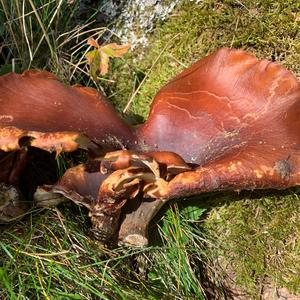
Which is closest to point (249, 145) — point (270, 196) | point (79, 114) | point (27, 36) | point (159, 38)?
point (270, 196)

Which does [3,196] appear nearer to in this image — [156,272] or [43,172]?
[43,172]

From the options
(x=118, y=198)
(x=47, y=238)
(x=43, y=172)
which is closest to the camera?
(x=118, y=198)

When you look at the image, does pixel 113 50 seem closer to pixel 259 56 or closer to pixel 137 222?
pixel 259 56

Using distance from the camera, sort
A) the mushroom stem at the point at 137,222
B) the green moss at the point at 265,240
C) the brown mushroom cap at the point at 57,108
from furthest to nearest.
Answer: the green moss at the point at 265,240
the mushroom stem at the point at 137,222
the brown mushroom cap at the point at 57,108

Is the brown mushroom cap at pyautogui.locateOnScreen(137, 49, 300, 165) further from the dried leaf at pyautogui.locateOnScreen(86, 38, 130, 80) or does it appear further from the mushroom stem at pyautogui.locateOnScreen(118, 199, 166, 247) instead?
the dried leaf at pyautogui.locateOnScreen(86, 38, 130, 80)

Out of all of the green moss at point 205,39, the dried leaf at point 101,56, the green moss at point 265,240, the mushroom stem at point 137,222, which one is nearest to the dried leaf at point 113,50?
the dried leaf at point 101,56

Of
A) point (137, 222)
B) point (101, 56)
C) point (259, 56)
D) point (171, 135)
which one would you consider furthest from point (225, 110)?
point (101, 56)

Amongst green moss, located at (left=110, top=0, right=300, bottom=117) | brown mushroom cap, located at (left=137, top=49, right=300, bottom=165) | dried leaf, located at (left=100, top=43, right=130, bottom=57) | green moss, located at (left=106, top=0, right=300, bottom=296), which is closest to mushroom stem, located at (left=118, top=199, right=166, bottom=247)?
brown mushroom cap, located at (left=137, top=49, right=300, bottom=165)

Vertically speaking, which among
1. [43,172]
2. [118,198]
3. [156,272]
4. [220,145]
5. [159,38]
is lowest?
[156,272]

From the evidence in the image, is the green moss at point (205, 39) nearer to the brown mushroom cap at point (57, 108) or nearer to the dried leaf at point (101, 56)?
the dried leaf at point (101, 56)
